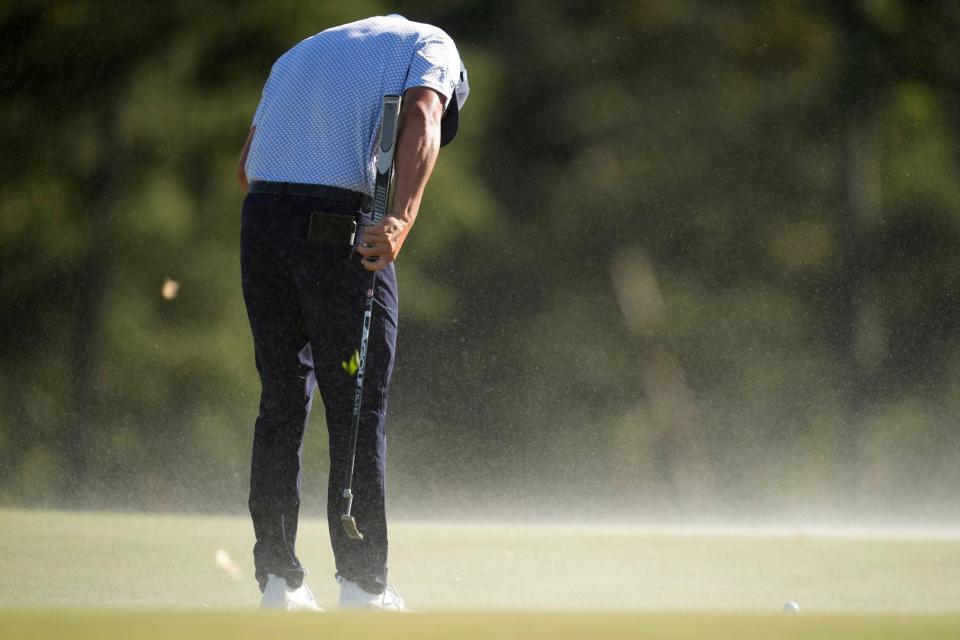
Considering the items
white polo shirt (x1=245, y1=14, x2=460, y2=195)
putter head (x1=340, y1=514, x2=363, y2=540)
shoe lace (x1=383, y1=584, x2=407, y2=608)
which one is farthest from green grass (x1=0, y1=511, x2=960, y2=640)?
white polo shirt (x1=245, y1=14, x2=460, y2=195)

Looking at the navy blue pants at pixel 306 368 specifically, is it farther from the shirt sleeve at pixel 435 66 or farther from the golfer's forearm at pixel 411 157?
the shirt sleeve at pixel 435 66

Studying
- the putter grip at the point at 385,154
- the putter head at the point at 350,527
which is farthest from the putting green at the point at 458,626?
the putter grip at the point at 385,154

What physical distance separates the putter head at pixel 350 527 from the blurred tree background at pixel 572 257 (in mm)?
2963

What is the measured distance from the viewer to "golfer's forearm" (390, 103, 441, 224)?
2174 mm

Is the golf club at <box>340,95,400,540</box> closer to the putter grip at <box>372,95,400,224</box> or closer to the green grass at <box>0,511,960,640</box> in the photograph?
the putter grip at <box>372,95,400,224</box>

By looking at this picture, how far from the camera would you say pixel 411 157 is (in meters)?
2.18

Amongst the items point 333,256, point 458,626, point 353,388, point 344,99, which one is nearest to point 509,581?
point 353,388

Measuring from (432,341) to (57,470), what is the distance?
1.49 meters

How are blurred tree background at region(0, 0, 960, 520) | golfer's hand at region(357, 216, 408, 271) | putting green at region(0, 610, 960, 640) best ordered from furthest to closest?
blurred tree background at region(0, 0, 960, 520), golfer's hand at region(357, 216, 408, 271), putting green at region(0, 610, 960, 640)

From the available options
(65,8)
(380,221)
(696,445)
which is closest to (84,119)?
(65,8)

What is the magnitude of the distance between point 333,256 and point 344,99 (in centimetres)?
26

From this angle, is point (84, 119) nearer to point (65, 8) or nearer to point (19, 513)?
point (65, 8)

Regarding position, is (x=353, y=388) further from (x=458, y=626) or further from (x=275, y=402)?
(x=458, y=626)

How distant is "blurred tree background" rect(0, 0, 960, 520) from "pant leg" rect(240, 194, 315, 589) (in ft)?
9.46
